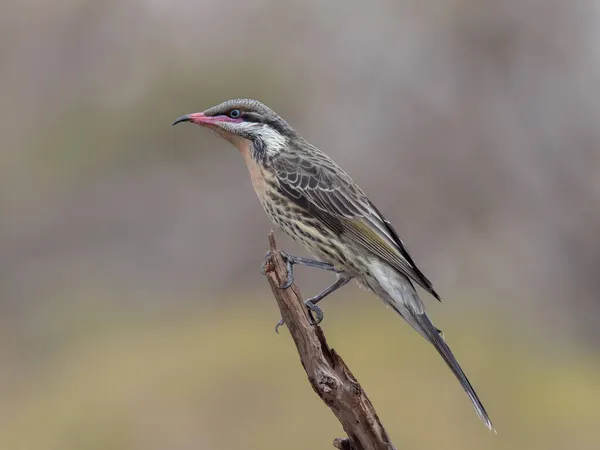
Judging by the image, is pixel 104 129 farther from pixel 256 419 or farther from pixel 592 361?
pixel 592 361

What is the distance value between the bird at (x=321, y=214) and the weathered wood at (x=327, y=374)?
52cm

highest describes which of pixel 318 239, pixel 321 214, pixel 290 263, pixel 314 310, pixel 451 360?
pixel 321 214

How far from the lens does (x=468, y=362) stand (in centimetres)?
1221

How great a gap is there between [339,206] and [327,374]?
5.16 ft

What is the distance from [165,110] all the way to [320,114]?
10.3 ft

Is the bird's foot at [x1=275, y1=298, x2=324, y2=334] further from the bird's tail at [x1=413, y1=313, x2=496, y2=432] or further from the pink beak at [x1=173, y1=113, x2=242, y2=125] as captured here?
the pink beak at [x1=173, y1=113, x2=242, y2=125]

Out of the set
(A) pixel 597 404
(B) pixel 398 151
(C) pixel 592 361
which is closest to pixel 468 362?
(A) pixel 597 404

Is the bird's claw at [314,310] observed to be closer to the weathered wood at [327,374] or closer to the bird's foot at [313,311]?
the bird's foot at [313,311]

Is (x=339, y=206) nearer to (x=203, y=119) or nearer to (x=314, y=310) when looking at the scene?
(x=314, y=310)

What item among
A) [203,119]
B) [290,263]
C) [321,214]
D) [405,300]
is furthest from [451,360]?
[203,119]

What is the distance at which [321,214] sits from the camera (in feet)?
21.5

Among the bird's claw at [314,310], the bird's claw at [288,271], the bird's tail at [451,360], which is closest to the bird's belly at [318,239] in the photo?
the bird's claw at [314,310]

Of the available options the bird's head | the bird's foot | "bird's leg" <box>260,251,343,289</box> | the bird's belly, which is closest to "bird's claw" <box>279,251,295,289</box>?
"bird's leg" <box>260,251,343,289</box>

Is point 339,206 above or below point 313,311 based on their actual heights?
above
